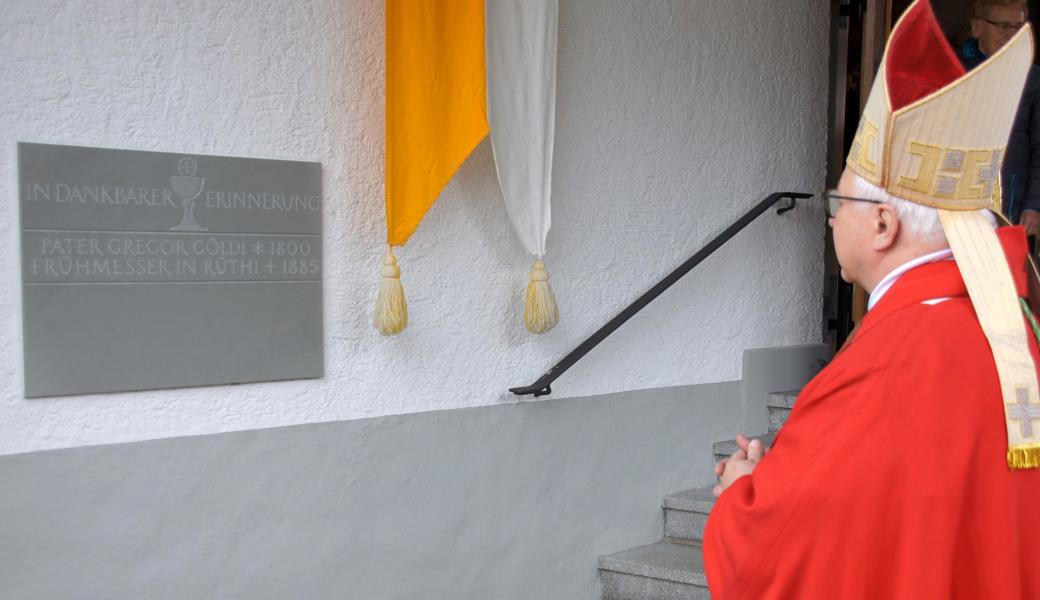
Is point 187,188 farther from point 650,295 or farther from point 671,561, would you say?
point 671,561

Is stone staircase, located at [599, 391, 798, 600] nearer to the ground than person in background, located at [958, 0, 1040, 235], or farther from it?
nearer to the ground

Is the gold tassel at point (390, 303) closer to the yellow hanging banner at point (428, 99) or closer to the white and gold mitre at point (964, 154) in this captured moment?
the yellow hanging banner at point (428, 99)

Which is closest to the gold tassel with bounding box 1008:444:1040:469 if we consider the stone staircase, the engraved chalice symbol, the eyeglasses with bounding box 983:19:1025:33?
the stone staircase

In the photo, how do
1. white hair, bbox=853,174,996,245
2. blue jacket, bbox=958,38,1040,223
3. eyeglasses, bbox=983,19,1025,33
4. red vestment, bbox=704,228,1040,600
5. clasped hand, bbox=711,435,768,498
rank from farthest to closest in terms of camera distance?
blue jacket, bbox=958,38,1040,223 < eyeglasses, bbox=983,19,1025,33 < clasped hand, bbox=711,435,768,498 < white hair, bbox=853,174,996,245 < red vestment, bbox=704,228,1040,600

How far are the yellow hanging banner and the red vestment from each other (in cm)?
182

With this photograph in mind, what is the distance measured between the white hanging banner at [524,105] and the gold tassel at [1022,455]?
2169mm

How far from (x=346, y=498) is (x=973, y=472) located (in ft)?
7.27

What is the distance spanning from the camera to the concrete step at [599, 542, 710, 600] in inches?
156

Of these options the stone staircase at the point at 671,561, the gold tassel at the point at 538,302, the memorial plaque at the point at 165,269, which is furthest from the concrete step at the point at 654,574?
the memorial plaque at the point at 165,269

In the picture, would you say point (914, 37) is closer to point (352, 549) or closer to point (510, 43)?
point (510, 43)

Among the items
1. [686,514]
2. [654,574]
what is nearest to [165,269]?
[654,574]

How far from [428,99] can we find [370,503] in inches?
54.0

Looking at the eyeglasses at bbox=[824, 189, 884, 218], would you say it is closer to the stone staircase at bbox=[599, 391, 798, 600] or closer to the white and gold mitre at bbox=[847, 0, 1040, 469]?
the white and gold mitre at bbox=[847, 0, 1040, 469]

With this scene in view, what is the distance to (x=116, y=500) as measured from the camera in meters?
2.93
